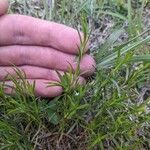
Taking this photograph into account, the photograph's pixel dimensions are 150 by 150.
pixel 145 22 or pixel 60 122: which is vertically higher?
pixel 145 22

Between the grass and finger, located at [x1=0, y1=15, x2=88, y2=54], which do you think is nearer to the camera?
the grass

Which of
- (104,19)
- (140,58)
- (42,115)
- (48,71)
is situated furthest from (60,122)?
(104,19)

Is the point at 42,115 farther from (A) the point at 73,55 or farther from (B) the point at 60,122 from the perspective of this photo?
(A) the point at 73,55

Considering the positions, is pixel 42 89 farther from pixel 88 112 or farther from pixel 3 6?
pixel 3 6

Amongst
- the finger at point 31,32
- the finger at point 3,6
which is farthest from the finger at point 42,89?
the finger at point 3,6

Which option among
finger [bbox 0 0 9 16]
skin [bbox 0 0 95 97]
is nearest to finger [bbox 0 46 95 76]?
skin [bbox 0 0 95 97]

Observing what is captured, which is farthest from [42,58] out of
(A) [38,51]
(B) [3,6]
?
(B) [3,6]

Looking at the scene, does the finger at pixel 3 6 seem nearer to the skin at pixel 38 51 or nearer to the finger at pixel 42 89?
the skin at pixel 38 51

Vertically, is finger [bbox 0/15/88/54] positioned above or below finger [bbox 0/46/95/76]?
above

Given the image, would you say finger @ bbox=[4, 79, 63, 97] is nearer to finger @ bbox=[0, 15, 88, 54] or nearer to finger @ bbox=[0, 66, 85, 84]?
finger @ bbox=[0, 66, 85, 84]

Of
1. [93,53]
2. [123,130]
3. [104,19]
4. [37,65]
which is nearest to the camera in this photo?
[123,130]
